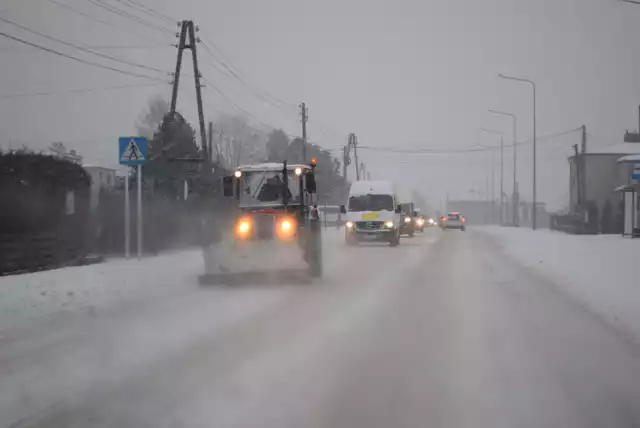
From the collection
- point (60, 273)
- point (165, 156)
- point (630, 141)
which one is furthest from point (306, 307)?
point (630, 141)

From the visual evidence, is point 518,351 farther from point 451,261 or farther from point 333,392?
point 451,261

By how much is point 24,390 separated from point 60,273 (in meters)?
12.7

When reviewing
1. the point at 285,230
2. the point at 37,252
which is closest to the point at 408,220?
the point at 37,252

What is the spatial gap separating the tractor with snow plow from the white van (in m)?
17.7

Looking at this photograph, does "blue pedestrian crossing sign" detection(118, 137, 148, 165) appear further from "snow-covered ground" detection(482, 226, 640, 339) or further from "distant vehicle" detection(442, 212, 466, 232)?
"distant vehicle" detection(442, 212, 466, 232)

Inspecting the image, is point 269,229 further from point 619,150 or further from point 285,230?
point 619,150

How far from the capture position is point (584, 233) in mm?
62719

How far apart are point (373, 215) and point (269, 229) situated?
19.6m

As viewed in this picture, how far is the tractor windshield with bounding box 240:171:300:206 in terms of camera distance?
1783 centimetres

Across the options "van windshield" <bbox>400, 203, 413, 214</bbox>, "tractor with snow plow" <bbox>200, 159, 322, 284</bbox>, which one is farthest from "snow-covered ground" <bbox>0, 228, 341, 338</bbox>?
"van windshield" <bbox>400, 203, 413, 214</bbox>

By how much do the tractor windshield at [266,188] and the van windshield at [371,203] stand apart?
18.2m

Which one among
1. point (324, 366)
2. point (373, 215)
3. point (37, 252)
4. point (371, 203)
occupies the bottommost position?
point (324, 366)

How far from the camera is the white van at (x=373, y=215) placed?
3594cm

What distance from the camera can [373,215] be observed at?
3603cm
